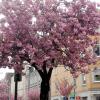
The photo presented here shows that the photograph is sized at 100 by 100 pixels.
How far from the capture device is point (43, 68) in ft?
61.8

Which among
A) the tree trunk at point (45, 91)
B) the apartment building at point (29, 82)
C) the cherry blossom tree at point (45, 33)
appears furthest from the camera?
the apartment building at point (29, 82)

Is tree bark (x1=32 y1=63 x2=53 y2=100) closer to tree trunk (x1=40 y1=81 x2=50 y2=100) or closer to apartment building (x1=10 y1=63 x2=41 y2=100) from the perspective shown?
tree trunk (x1=40 y1=81 x2=50 y2=100)

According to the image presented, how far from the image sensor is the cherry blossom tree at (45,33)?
707 inches

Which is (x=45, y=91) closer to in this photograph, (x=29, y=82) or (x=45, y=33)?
(x=45, y=33)

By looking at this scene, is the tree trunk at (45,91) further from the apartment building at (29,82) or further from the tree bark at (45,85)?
the apartment building at (29,82)

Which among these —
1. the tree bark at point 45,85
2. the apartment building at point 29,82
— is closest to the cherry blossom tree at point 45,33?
the tree bark at point 45,85

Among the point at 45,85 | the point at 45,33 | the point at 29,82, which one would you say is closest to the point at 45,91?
the point at 45,85

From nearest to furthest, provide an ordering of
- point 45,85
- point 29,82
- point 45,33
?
1. point 45,33
2. point 45,85
3. point 29,82

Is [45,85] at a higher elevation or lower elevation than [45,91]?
higher

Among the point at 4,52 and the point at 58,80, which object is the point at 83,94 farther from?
the point at 4,52

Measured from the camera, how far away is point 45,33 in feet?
60.2

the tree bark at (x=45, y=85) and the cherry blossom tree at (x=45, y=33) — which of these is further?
the tree bark at (x=45, y=85)

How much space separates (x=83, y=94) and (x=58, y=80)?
23.9 ft

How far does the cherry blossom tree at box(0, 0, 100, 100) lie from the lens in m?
18.0
